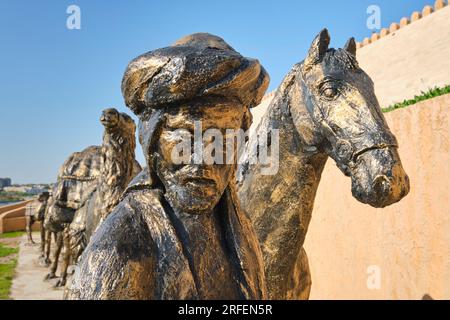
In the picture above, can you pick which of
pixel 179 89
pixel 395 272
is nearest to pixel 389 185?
pixel 179 89

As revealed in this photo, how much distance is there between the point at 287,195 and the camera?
2402 mm

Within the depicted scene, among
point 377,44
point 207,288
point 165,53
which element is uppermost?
point 377,44

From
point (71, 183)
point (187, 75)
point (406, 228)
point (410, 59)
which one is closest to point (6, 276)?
point (71, 183)

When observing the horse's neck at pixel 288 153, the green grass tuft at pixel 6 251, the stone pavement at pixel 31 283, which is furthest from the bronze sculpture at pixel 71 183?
the green grass tuft at pixel 6 251

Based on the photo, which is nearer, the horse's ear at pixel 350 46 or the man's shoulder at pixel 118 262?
the man's shoulder at pixel 118 262

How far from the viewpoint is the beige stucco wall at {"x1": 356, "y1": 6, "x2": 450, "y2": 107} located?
44.2ft

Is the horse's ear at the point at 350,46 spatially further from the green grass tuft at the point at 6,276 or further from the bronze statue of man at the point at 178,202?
the green grass tuft at the point at 6,276

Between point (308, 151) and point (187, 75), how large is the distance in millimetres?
1289

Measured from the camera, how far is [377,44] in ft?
76.4

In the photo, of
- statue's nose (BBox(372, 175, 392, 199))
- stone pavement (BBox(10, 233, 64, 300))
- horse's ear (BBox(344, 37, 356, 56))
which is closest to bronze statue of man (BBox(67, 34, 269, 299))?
statue's nose (BBox(372, 175, 392, 199))

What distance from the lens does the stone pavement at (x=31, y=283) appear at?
772 cm

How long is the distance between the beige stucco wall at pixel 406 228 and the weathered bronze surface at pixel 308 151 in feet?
6.67

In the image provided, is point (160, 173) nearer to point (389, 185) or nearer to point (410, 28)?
point (389, 185)

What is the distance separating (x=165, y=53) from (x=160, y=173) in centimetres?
34
